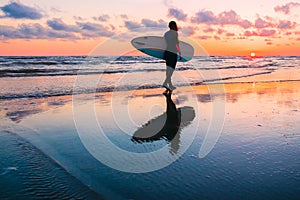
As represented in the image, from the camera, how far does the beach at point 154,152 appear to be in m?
3.16

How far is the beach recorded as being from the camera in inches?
124

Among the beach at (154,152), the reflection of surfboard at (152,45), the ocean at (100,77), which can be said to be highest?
the reflection of surfboard at (152,45)

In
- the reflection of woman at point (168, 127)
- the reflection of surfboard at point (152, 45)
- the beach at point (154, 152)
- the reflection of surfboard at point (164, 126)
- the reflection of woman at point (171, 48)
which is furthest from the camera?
the reflection of surfboard at point (152, 45)

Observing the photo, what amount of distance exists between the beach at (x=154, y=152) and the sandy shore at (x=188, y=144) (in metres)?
0.01

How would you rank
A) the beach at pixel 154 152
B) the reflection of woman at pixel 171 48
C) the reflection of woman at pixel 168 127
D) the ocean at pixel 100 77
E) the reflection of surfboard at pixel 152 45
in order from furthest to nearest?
the reflection of surfboard at pixel 152 45
the ocean at pixel 100 77
the reflection of woman at pixel 171 48
the reflection of woman at pixel 168 127
the beach at pixel 154 152

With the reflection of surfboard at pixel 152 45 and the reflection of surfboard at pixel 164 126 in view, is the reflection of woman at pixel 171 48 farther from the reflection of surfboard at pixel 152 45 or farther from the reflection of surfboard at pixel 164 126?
the reflection of surfboard at pixel 164 126

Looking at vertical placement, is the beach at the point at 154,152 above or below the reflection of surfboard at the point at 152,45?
below

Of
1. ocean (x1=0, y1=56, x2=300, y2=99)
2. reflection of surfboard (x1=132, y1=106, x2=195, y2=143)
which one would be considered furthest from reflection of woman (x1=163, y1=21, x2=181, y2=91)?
reflection of surfboard (x1=132, y1=106, x2=195, y2=143)

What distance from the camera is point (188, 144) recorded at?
15.9 ft

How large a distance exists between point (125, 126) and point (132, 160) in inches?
82.9

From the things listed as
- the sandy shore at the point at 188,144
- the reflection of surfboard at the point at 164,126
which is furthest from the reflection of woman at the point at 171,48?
the reflection of surfboard at the point at 164,126

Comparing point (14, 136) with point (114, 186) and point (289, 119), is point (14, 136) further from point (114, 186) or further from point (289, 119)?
point (289, 119)

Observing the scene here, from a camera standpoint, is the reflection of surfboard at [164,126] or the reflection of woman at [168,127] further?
the reflection of surfboard at [164,126]

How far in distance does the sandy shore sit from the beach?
1cm
